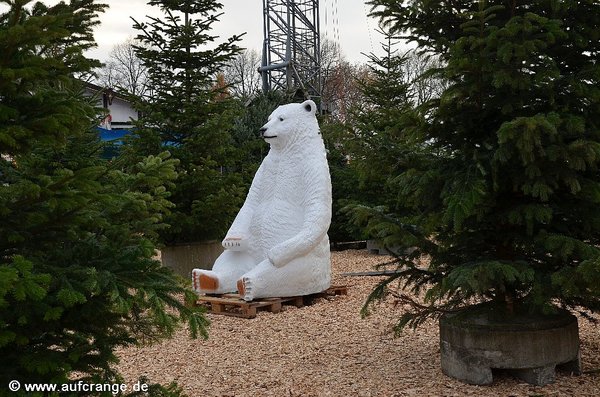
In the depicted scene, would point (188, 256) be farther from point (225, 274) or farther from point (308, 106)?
point (308, 106)

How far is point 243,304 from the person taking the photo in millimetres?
6703

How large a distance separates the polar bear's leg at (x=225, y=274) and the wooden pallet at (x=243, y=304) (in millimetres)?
107

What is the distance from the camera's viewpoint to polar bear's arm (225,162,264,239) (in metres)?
7.32

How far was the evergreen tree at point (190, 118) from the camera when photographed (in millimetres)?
8914

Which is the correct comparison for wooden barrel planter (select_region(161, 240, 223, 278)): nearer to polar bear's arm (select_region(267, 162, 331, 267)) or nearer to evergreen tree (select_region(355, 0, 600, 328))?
polar bear's arm (select_region(267, 162, 331, 267))

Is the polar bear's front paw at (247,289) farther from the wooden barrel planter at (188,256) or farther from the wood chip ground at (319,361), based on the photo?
the wooden barrel planter at (188,256)

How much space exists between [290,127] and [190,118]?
8.03 feet

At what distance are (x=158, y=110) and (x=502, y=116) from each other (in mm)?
6460

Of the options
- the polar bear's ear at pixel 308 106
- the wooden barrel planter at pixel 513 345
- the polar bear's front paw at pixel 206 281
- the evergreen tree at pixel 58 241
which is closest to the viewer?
the evergreen tree at pixel 58 241

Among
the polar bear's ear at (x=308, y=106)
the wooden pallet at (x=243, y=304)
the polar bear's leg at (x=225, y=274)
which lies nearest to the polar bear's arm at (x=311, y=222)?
the wooden pallet at (x=243, y=304)

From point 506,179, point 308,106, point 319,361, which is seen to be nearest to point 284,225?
point 308,106

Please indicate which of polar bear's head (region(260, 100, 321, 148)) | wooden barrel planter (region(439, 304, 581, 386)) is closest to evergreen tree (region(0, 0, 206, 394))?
wooden barrel planter (region(439, 304, 581, 386))

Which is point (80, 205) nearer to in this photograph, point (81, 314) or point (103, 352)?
point (81, 314)

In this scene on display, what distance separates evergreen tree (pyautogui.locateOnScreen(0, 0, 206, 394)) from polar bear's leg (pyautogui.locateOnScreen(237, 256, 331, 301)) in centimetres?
390
